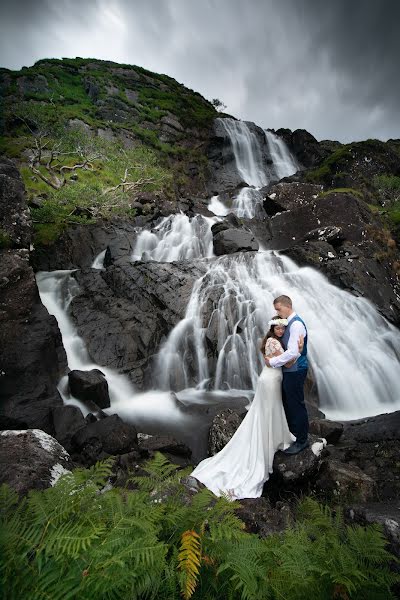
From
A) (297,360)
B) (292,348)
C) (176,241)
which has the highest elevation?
(176,241)

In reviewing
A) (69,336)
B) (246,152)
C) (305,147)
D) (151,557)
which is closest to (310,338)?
(69,336)

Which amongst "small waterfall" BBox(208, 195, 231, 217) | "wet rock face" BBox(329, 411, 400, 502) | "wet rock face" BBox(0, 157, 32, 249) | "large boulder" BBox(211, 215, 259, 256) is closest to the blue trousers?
"wet rock face" BBox(329, 411, 400, 502)

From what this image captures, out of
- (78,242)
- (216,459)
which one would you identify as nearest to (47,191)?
(78,242)

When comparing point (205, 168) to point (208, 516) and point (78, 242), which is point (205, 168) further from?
point (208, 516)

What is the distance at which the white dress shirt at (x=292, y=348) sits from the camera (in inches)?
196

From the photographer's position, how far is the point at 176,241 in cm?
2217

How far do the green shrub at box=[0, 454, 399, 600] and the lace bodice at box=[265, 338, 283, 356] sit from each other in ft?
9.13

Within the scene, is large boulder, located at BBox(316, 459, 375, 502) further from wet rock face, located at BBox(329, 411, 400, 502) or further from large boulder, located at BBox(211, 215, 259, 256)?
large boulder, located at BBox(211, 215, 259, 256)

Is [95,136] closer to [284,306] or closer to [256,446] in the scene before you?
[284,306]

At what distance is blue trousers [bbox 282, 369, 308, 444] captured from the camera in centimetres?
526

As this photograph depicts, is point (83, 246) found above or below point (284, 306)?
above

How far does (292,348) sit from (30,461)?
4525 mm

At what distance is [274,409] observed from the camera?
554 centimetres

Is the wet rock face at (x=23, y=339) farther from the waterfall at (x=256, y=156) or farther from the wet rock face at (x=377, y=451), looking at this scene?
the waterfall at (x=256, y=156)
